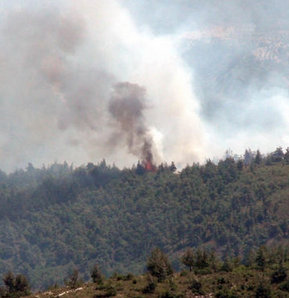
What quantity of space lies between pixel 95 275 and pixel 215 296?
30.9 m

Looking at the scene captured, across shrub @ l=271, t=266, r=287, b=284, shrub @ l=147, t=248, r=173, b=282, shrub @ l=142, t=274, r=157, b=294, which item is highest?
shrub @ l=147, t=248, r=173, b=282

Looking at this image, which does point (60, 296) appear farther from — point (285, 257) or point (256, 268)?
point (285, 257)

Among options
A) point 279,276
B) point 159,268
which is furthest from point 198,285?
point 159,268

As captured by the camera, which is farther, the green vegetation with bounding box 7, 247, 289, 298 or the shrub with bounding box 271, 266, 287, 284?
the shrub with bounding box 271, 266, 287, 284

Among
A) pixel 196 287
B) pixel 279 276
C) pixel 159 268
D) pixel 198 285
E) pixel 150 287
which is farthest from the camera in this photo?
pixel 159 268

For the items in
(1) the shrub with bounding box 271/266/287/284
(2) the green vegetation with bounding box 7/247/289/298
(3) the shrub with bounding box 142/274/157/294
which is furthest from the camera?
(1) the shrub with bounding box 271/266/287/284

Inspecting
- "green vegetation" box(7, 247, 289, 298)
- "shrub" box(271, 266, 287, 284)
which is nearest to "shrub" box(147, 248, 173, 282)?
"green vegetation" box(7, 247, 289, 298)

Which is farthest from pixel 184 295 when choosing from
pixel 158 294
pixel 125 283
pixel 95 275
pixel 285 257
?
pixel 285 257

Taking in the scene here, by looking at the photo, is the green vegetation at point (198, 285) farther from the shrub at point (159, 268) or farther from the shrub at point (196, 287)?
the shrub at point (159, 268)

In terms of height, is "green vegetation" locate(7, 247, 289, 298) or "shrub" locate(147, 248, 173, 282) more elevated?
"shrub" locate(147, 248, 173, 282)

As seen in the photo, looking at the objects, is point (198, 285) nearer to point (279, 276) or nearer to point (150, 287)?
point (150, 287)

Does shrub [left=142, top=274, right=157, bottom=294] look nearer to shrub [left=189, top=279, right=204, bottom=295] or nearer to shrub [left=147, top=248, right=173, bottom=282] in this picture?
shrub [left=189, top=279, right=204, bottom=295]

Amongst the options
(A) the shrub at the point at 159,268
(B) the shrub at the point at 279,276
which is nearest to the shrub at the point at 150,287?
(A) the shrub at the point at 159,268

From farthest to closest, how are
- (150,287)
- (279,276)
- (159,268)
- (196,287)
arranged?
(159,268)
(279,276)
(150,287)
(196,287)
